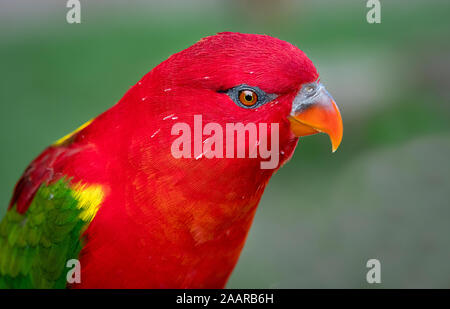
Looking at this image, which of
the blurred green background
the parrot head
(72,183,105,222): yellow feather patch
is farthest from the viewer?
the blurred green background

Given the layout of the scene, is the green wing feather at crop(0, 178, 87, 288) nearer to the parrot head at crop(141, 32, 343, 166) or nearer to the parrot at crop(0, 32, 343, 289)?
the parrot at crop(0, 32, 343, 289)

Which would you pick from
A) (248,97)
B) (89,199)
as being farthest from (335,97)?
(89,199)

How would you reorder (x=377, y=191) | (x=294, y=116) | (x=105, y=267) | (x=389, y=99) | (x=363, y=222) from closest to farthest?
(x=294, y=116) < (x=105, y=267) < (x=363, y=222) < (x=377, y=191) < (x=389, y=99)

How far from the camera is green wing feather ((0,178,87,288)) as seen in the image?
6.22ft

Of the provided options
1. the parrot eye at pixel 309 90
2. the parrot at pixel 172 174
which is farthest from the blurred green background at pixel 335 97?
the parrot eye at pixel 309 90

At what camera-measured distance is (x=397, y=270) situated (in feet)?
10.4

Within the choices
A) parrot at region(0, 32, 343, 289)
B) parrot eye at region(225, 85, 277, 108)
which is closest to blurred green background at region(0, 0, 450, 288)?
parrot at region(0, 32, 343, 289)

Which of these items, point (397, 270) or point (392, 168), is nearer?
point (397, 270)

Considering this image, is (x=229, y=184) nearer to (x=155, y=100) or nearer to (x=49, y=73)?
(x=155, y=100)

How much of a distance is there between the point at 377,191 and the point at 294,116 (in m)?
2.36

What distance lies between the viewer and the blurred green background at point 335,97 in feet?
11.2

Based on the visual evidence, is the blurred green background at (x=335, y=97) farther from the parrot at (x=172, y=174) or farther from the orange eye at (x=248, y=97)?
the orange eye at (x=248, y=97)

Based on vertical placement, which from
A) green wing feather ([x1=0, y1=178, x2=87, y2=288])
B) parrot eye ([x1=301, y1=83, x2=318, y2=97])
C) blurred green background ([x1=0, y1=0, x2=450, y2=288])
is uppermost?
blurred green background ([x1=0, y1=0, x2=450, y2=288])
